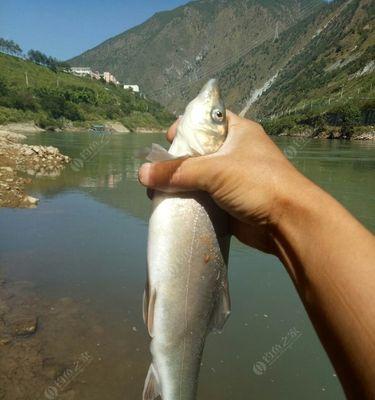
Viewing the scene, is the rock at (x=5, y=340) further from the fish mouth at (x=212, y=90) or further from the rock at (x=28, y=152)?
the rock at (x=28, y=152)

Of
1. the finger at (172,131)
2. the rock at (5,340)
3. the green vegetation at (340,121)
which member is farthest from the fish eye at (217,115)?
the green vegetation at (340,121)

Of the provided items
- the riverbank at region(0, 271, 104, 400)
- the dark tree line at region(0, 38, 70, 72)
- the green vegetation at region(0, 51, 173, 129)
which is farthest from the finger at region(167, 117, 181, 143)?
the dark tree line at region(0, 38, 70, 72)

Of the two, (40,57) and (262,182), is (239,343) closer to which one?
(262,182)

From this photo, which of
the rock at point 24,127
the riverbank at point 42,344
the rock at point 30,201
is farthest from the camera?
the rock at point 24,127

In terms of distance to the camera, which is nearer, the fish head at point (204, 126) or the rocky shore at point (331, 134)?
the fish head at point (204, 126)

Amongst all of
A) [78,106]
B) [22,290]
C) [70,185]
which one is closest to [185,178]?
[22,290]

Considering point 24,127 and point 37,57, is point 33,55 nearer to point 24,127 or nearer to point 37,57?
point 37,57

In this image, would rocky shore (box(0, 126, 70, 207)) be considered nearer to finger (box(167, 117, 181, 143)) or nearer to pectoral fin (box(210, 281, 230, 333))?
finger (box(167, 117, 181, 143))
